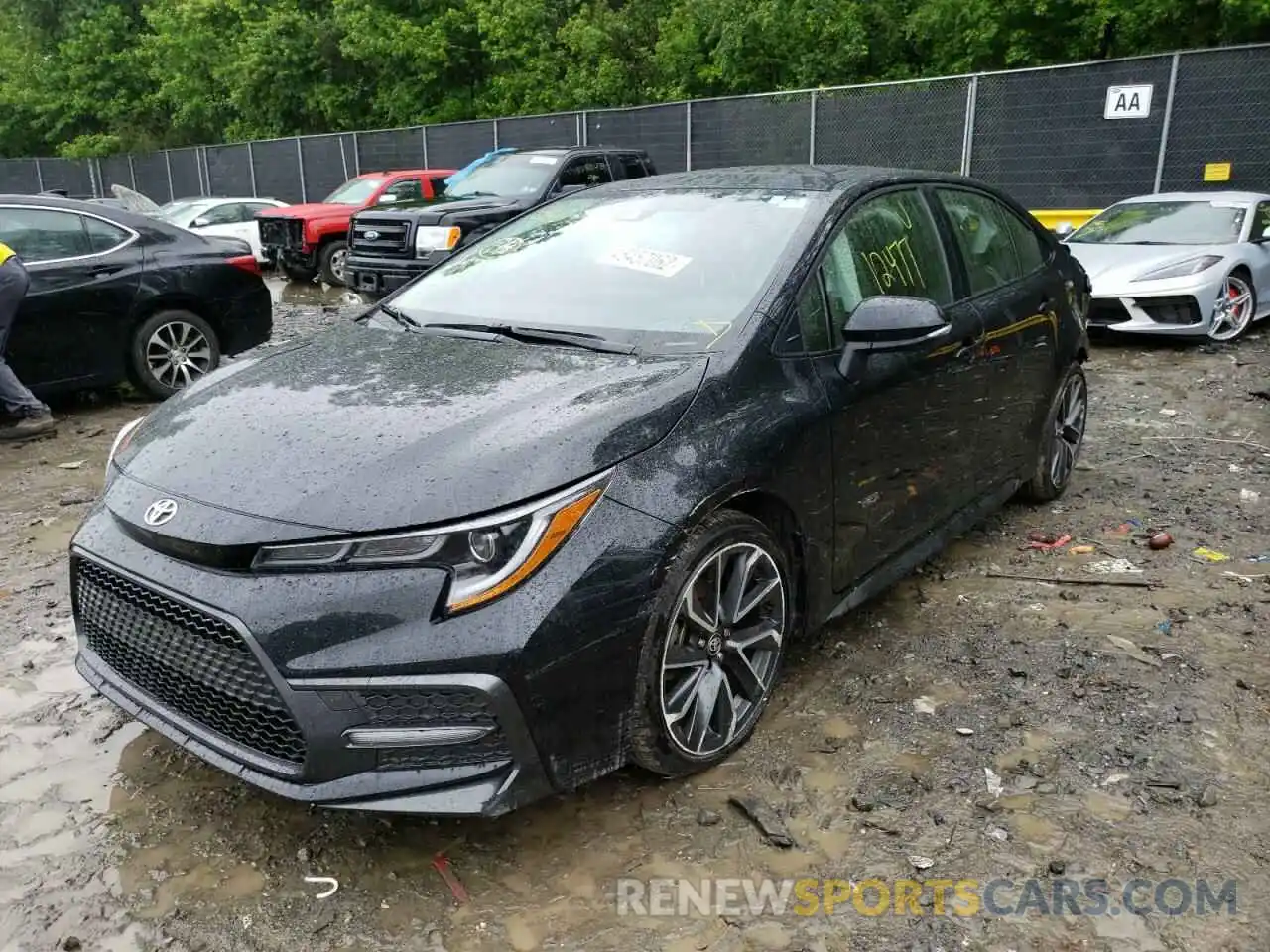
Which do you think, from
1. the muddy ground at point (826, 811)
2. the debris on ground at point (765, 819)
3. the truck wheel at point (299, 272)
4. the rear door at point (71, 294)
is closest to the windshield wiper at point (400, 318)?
the muddy ground at point (826, 811)

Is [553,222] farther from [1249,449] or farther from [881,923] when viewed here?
[1249,449]

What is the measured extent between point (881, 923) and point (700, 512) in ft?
3.55

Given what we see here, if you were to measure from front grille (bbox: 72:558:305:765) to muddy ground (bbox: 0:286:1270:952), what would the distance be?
1.36ft

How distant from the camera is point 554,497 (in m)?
2.44

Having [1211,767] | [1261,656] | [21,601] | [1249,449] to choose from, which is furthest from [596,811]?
[1249,449]

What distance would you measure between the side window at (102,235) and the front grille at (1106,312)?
309 inches

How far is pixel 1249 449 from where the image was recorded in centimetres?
614

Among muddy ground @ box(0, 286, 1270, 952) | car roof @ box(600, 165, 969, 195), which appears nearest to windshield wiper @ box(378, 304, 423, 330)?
car roof @ box(600, 165, 969, 195)

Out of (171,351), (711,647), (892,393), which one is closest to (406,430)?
(711,647)

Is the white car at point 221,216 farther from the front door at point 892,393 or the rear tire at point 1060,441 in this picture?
the front door at point 892,393

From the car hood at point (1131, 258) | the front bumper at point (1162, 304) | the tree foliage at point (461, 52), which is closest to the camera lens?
the front bumper at point (1162, 304)

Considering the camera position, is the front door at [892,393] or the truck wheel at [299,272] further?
the truck wheel at [299,272]

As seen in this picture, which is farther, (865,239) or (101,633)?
(865,239)

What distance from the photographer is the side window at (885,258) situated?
342 cm
